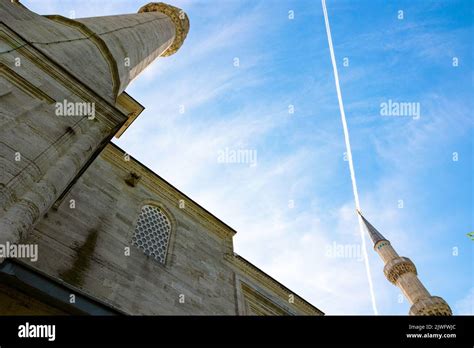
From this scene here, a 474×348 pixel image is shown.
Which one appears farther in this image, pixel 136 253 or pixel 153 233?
pixel 153 233

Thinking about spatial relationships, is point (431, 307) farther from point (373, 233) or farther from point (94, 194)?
point (94, 194)

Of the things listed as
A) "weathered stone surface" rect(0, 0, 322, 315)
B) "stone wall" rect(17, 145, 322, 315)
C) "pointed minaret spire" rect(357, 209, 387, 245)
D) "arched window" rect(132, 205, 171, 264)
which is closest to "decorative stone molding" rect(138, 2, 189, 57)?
"weathered stone surface" rect(0, 0, 322, 315)

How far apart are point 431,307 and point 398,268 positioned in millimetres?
2745

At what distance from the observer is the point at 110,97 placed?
22.4 feet

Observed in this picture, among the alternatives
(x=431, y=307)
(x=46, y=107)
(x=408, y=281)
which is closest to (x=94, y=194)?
(x=46, y=107)

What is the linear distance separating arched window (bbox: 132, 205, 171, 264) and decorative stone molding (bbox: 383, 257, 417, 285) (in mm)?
10186

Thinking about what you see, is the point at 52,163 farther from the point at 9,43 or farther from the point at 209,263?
the point at 209,263

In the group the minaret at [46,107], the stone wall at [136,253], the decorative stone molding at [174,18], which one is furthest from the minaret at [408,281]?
the decorative stone molding at [174,18]

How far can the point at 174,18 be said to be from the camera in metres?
16.5

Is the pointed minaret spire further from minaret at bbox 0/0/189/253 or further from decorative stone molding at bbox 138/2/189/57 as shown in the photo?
minaret at bbox 0/0/189/253
